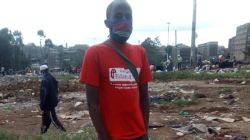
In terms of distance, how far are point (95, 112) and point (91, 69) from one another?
287 millimetres

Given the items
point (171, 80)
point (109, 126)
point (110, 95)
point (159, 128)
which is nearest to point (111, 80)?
point (110, 95)

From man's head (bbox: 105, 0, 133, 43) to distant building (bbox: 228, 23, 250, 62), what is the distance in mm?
32025

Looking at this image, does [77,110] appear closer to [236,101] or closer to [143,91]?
[236,101]

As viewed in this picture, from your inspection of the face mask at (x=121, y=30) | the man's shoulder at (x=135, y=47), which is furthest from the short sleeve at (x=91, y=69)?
the man's shoulder at (x=135, y=47)

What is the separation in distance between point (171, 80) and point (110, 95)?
2044 centimetres

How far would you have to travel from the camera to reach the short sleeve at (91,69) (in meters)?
3.23

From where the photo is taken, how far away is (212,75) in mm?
21625

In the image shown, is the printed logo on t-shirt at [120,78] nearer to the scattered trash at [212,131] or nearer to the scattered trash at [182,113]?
the scattered trash at [212,131]

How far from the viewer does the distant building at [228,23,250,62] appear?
34703mm

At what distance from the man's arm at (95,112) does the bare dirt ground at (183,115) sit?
16.9 feet

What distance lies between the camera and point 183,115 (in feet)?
38.8

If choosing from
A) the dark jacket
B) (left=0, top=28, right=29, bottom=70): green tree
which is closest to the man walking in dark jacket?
the dark jacket

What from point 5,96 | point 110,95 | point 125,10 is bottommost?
point 5,96

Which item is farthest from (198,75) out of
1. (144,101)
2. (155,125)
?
(144,101)
